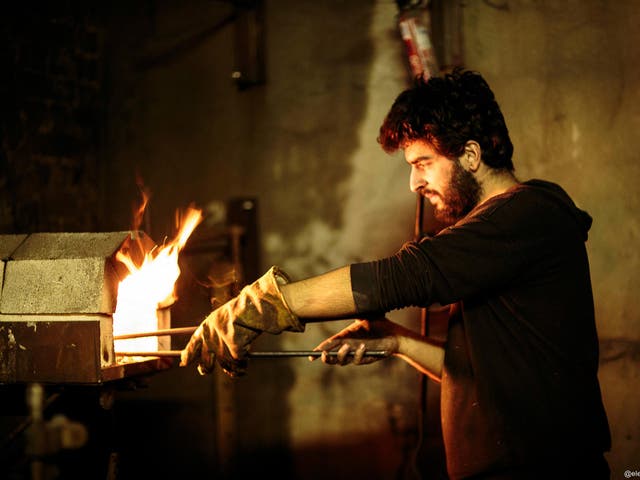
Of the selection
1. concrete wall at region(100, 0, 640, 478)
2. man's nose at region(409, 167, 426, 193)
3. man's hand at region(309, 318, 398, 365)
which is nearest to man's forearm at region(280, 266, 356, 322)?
man's hand at region(309, 318, 398, 365)

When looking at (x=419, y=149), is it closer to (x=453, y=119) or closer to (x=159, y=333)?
(x=453, y=119)

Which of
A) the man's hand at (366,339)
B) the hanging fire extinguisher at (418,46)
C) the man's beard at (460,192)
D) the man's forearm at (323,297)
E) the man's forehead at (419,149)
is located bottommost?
the man's hand at (366,339)

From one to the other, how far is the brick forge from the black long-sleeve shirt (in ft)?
3.68

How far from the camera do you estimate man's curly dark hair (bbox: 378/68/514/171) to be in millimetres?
2863

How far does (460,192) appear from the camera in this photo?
294cm

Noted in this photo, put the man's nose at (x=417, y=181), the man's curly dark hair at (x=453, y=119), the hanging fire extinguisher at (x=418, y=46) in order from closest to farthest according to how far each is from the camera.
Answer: the man's curly dark hair at (x=453, y=119) → the man's nose at (x=417, y=181) → the hanging fire extinguisher at (x=418, y=46)

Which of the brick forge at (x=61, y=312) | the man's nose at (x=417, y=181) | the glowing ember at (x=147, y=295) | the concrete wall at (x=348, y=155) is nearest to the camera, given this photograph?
the brick forge at (x=61, y=312)

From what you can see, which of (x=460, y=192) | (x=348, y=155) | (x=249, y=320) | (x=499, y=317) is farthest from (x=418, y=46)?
(x=249, y=320)

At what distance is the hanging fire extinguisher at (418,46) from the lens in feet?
14.3

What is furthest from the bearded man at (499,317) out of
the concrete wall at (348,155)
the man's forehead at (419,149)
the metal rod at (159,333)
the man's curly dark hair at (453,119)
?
the concrete wall at (348,155)

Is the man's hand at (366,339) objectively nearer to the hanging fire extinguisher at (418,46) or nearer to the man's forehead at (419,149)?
the man's forehead at (419,149)

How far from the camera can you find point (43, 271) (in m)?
2.79

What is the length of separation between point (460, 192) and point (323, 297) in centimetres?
89

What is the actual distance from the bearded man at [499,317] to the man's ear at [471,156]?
0.28 meters
